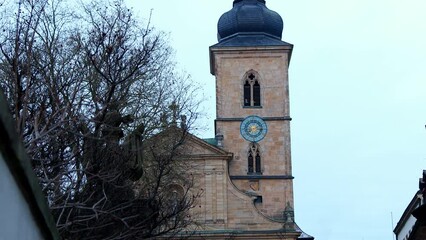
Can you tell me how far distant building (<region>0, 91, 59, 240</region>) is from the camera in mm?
4805

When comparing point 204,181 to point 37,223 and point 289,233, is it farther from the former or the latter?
point 37,223

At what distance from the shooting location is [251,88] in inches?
2058

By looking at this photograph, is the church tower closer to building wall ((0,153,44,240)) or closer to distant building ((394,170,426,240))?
distant building ((394,170,426,240))

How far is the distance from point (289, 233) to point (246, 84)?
10.7 meters

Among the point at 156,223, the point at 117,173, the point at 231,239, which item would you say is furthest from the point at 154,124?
the point at 231,239

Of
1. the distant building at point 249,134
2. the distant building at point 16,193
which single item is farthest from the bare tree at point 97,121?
the distant building at point 249,134

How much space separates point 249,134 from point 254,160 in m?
1.67

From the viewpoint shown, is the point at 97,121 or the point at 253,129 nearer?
the point at 97,121

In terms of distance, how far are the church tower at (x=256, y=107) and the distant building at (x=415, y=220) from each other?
23.3 feet

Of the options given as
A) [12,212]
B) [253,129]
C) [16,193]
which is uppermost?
[253,129]

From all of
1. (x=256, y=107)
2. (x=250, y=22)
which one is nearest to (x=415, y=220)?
(x=256, y=107)

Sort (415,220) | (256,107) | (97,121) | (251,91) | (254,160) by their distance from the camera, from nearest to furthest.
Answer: (97,121) → (415,220) → (254,160) → (256,107) → (251,91)

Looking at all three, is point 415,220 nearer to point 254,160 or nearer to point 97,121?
point 254,160

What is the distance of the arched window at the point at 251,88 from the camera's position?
52.2 m
